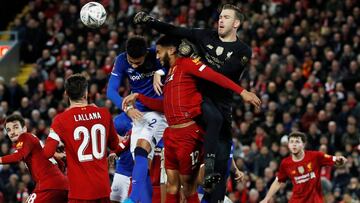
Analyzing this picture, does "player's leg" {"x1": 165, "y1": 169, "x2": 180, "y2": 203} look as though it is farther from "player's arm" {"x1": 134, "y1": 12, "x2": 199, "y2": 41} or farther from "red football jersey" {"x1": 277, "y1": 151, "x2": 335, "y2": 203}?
"red football jersey" {"x1": 277, "y1": 151, "x2": 335, "y2": 203}

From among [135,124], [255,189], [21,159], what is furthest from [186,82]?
[255,189]

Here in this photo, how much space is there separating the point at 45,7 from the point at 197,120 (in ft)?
59.6

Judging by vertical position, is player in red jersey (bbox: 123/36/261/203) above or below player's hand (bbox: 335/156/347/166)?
above

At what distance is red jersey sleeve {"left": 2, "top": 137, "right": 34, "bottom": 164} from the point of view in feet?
38.8

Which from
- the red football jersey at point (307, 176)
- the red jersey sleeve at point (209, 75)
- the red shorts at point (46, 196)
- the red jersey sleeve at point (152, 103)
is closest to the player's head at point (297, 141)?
the red football jersey at point (307, 176)

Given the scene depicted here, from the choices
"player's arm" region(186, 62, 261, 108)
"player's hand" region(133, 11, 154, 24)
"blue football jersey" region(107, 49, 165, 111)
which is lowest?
"blue football jersey" region(107, 49, 165, 111)

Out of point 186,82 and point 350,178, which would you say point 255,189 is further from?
point 186,82

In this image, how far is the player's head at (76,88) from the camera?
36.1 ft

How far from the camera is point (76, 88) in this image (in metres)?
11.0

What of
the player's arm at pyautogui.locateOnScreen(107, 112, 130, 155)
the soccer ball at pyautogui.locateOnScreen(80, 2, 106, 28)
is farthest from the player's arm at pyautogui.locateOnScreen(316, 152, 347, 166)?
the soccer ball at pyautogui.locateOnScreen(80, 2, 106, 28)

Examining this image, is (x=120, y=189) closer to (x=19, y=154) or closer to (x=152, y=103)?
(x=152, y=103)

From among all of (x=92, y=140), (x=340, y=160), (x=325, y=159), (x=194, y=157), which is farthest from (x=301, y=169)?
(x=92, y=140)

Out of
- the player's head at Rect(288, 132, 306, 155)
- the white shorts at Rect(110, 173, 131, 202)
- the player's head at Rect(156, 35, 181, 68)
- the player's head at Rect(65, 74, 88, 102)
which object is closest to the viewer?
the player's head at Rect(65, 74, 88, 102)

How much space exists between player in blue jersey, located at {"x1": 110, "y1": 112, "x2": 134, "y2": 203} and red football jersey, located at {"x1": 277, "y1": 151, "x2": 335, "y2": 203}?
236cm
